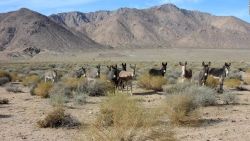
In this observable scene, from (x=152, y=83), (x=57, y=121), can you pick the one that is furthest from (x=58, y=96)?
(x=152, y=83)

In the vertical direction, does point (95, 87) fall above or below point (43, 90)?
above

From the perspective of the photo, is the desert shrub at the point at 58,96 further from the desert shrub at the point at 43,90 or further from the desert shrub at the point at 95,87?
the desert shrub at the point at 95,87

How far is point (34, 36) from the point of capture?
173375 mm

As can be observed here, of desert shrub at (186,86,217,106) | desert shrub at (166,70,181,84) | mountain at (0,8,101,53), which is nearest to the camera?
desert shrub at (186,86,217,106)

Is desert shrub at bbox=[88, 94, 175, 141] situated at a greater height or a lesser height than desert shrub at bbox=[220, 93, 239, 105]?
greater

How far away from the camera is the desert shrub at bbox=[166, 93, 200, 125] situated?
52.0 feet

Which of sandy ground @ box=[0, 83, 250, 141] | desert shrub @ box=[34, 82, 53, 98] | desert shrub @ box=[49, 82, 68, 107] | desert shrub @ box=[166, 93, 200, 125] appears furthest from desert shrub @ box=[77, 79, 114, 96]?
desert shrub @ box=[166, 93, 200, 125]

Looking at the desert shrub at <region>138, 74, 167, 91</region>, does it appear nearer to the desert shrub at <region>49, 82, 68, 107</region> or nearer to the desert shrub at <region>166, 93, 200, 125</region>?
the desert shrub at <region>49, 82, 68, 107</region>

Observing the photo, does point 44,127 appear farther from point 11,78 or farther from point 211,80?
point 11,78

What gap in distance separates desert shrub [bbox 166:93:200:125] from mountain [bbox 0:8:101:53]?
14304cm

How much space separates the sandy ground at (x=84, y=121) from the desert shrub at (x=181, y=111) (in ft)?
1.56

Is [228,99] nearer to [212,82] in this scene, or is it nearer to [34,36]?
[212,82]

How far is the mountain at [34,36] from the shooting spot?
166m

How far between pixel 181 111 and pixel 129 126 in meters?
5.13
